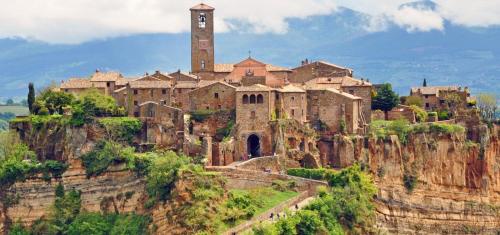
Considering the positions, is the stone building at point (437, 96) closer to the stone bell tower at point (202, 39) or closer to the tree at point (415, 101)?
the tree at point (415, 101)

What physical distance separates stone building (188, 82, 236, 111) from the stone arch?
313cm

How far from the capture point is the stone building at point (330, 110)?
3433 inches

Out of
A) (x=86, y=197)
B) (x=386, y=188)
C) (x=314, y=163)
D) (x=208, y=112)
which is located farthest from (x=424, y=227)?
(x=86, y=197)

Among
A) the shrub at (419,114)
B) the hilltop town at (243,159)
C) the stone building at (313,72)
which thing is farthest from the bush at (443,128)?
the stone building at (313,72)

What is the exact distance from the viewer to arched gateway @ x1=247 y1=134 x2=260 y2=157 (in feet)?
278

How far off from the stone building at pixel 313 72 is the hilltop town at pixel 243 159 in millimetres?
1754

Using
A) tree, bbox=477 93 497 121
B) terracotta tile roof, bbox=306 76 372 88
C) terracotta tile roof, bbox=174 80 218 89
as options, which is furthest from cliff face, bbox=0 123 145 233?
tree, bbox=477 93 497 121

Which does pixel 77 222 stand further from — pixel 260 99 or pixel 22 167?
pixel 260 99

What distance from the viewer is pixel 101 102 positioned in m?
87.4

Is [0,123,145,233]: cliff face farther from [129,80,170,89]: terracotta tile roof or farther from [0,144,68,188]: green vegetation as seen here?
[129,80,170,89]: terracotta tile roof

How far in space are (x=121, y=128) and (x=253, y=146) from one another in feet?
34.2

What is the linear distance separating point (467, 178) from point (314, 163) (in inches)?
656

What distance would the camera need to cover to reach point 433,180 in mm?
90375

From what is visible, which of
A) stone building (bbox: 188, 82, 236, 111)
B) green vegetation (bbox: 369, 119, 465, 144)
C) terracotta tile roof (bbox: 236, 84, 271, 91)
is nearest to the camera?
terracotta tile roof (bbox: 236, 84, 271, 91)
